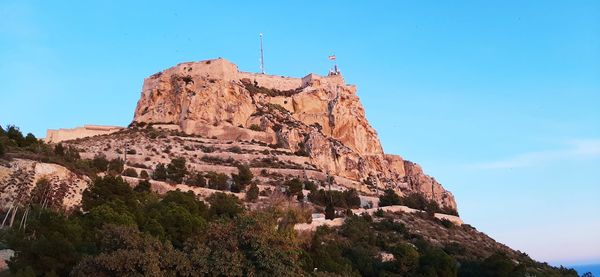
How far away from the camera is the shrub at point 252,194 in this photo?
1863 inches

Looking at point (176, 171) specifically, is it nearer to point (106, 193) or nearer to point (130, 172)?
point (130, 172)

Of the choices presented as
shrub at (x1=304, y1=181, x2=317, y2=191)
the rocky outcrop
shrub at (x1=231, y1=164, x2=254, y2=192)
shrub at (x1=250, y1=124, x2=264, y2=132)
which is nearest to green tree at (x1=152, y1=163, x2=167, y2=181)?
shrub at (x1=231, y1=164, x2=254, y2=192)

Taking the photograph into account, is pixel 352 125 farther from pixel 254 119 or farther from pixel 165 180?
pixel 165 180

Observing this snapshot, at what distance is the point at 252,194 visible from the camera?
4759cm

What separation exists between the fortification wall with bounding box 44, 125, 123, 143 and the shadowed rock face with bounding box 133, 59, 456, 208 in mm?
3304

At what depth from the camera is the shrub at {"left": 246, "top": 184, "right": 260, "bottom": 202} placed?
47.3 meters

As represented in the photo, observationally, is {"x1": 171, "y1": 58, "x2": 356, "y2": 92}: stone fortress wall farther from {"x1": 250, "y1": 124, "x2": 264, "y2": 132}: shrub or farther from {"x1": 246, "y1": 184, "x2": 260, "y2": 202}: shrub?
{"x1": 246, "y1": 184, "x2": 260, "y2": 202}: shrub

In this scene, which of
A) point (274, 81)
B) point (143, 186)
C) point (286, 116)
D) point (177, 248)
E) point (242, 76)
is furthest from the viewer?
point (274, 81)

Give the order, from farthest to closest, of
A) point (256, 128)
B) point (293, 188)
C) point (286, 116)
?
point (286, 116), point (256, 128), point (293, 188)

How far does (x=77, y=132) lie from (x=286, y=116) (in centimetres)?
2024

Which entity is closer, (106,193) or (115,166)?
(106,193)

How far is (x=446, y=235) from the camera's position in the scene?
46844 mm

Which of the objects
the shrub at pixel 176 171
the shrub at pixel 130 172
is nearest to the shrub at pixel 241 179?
the shrub at pixel 176 171

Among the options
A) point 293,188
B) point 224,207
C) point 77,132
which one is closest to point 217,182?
point 293,188
